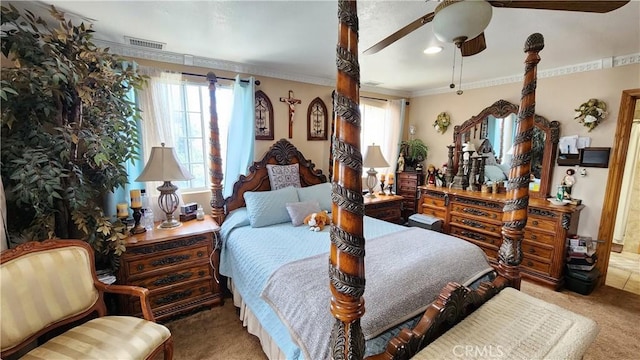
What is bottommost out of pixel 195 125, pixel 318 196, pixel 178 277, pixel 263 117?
pixel 178 277

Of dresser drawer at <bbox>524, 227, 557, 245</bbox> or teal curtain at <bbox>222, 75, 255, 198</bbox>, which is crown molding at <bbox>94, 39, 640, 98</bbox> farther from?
dresser drawer at <bbox>524, 227, 557, 245</bbox>

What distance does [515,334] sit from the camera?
4.45ft

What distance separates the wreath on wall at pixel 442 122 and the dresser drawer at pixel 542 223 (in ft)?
5.70

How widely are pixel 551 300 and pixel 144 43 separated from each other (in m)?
4.43

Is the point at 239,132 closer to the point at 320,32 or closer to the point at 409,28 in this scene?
the point at 320,32

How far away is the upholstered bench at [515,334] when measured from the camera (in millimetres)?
1241

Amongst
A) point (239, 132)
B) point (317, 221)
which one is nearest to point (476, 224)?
point (317, 221)

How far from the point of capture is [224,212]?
109 inches

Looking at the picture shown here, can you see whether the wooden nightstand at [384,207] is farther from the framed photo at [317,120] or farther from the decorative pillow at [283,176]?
the framed photo at [317,120]

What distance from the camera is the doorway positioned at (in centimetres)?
257

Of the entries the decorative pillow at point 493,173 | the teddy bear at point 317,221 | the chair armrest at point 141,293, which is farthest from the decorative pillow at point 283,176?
the decorative pillow at point 493,173

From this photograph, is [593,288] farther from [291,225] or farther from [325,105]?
[325,105]

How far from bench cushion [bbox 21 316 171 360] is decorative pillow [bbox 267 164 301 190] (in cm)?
182

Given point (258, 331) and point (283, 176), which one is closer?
point (258, 331)
